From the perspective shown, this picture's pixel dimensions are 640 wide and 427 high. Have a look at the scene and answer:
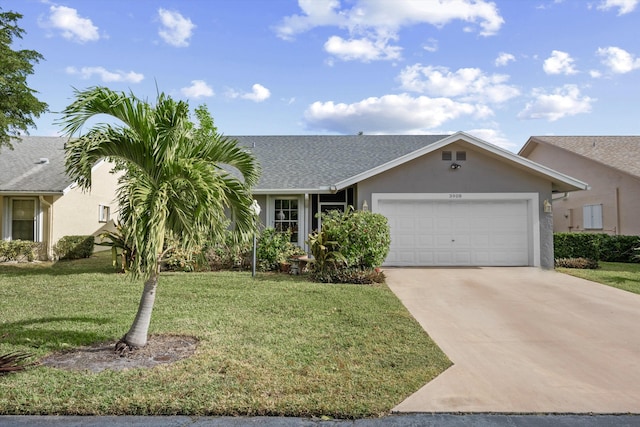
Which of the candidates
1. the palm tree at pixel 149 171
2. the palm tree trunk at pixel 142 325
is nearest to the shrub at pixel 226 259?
the palm tree trunk at pixel 142 325

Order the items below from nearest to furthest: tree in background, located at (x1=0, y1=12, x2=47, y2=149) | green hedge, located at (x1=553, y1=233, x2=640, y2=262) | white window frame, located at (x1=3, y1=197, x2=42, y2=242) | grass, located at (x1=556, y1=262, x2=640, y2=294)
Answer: grass, located at (x1=556, y1=262, x2=640, y2=294), tree in background, located at (x1=0, y1=12, x2=47, y2=149), green hedge, located at (x1=553, y1=233, x2=640, y2=262), white window frame, located at (x1=3, y1=197, x2=42, y2=242)

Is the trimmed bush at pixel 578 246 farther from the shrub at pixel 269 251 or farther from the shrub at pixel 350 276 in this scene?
the shrub at pixel 269 251

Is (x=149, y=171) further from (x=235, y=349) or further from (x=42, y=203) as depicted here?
(x=42, y=203)

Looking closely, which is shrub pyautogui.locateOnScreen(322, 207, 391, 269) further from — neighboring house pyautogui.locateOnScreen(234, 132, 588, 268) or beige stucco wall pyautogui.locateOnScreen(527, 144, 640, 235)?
beige stucco wall pyautogui.locateOnScreen(527, 144, 640, 235)

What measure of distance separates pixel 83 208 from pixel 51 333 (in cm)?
1349

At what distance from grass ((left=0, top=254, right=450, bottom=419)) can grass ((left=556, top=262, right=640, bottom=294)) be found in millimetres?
6164

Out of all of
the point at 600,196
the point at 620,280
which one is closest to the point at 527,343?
the point at 620,280

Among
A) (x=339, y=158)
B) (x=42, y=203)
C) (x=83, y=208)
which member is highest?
(x=339, y=158)

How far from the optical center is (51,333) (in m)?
6.36

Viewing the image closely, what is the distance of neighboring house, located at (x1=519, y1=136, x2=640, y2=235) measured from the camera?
1814 centimetres

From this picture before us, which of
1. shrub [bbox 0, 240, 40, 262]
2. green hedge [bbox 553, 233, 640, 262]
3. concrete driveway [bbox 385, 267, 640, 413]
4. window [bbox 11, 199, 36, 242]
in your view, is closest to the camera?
concrete driveway [bbox 385, 267, 640, 413]

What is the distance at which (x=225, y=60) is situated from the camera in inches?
554

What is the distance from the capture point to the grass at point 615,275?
10789 mm

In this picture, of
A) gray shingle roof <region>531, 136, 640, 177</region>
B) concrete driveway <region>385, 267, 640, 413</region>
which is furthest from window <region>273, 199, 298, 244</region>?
gray shingle roof <region>531, 136, 640, 177</region>
